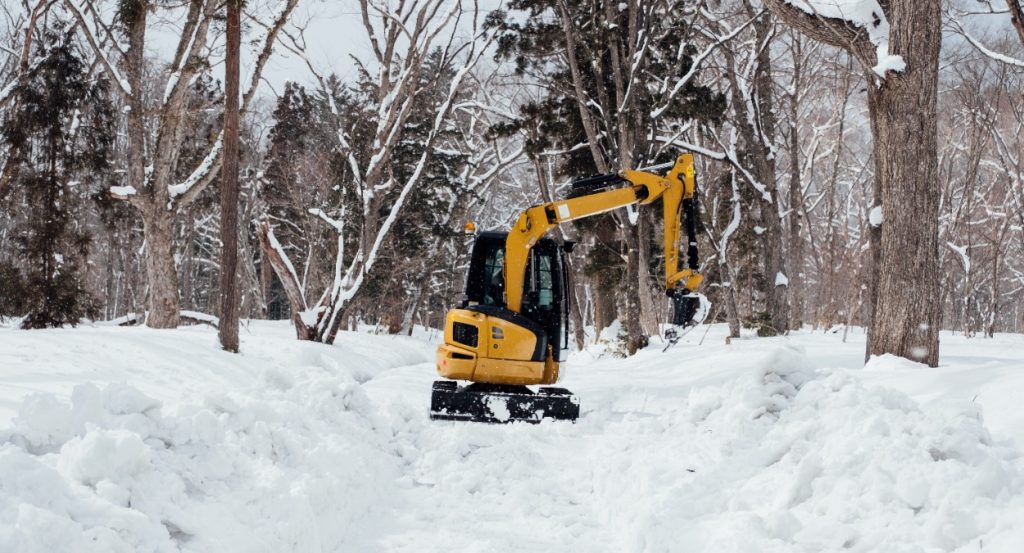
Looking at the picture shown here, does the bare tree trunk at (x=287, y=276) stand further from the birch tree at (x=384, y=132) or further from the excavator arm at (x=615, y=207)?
the excavator arm at (x=615, y=207)

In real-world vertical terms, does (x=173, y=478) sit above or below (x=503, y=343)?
below

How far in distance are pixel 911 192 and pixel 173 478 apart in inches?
299

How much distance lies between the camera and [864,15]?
7906mm

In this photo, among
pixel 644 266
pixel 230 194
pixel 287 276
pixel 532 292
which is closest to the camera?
pixel 532 292

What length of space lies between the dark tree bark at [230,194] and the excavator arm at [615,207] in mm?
6571

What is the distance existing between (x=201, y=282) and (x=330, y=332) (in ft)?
125

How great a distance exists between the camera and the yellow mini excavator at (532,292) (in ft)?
30.6

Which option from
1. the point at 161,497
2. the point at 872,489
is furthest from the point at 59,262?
the point at 872,489

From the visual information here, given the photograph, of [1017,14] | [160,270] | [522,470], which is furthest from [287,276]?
[1017,14]

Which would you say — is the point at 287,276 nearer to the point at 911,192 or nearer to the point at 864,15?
the point at 864,15

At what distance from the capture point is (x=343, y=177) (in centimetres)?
2625

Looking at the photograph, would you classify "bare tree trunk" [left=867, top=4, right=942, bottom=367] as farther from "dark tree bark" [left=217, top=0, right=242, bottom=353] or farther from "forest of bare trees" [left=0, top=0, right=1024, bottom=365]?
"dark tree bark" [left=217, top=0, right=242, bottom=353]

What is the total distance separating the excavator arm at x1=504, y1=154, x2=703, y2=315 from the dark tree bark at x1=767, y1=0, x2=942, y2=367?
244cm

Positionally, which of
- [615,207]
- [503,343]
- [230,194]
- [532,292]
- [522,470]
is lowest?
[522,470]
